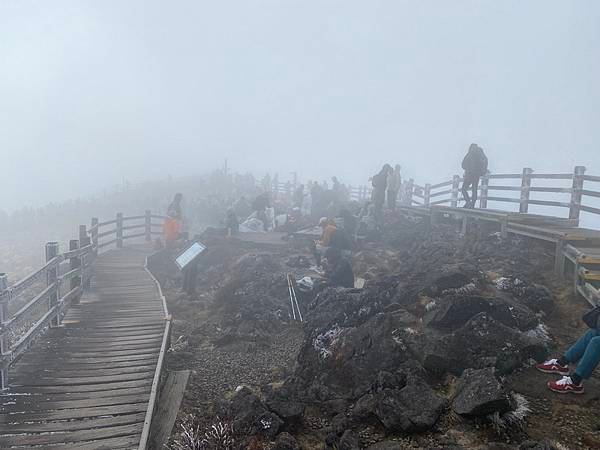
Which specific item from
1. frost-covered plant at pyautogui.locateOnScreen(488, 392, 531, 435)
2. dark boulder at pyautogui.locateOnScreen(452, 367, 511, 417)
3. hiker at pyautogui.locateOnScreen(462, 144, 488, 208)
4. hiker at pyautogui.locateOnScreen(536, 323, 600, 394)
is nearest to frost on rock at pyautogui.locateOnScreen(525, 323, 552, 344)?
hiker at pyautogui.locateOnScreen(536, 323, 600, 394)

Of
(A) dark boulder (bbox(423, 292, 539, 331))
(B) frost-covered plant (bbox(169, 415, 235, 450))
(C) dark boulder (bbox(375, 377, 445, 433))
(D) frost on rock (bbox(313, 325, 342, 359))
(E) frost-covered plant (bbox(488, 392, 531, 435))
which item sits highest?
(A) dark boulder (bbox(423, 292, 539, 331))

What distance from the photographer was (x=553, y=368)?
5.79 metres

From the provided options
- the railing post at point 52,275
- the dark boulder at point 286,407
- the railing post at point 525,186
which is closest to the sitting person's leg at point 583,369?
the dark boulder at point 286,407

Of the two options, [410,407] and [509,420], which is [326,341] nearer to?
[410,407]

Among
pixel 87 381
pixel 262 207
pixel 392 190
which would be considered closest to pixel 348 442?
pixel 87 381

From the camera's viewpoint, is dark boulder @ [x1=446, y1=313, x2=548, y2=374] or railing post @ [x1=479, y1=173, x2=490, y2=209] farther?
railing post @ [x1=479, y1=173, x2=490, y2=209]

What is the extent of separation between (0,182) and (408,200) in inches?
3411

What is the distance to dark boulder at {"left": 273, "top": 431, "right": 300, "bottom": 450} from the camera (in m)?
5.12

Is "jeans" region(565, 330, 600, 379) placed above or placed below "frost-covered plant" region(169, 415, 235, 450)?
above

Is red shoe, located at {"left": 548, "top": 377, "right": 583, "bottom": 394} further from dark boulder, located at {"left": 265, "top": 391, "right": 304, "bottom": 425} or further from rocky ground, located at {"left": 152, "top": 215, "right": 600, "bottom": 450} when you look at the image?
dark boulder, located at {"left": 265, "top": 391, "right": 304, "bottom": 425}

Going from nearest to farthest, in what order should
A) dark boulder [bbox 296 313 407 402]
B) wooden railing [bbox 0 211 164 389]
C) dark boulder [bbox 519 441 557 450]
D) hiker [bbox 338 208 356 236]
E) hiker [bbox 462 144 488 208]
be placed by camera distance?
dark boulder [bbox 519 441 557 450] < dark boulder [bbox 296 313 407 402] < wooden railing [bbox 0 211 164 389] < hiker [bbox 462 144 488 208] < hiker [bbox 338 208 356 236]

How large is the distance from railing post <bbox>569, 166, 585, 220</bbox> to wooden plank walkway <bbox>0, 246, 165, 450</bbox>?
11.6 metres

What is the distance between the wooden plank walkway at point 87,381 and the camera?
571cm

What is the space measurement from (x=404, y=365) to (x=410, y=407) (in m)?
0.96
